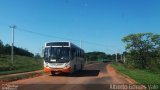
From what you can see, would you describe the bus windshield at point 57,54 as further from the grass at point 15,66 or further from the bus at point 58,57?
the grass at point 15,66

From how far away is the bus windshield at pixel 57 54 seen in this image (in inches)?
1202

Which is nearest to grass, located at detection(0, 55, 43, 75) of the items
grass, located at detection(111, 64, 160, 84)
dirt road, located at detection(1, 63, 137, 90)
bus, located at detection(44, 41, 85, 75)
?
bus, located at detection(44, 41, 85, 75)

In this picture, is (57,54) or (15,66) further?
(15,66)

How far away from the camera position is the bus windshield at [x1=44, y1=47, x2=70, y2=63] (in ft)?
100

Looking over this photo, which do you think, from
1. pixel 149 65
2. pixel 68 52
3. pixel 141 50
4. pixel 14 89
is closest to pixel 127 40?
pixel 141 50

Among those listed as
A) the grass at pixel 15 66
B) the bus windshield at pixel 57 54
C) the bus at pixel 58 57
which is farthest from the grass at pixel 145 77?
the grass at pixel 15 66

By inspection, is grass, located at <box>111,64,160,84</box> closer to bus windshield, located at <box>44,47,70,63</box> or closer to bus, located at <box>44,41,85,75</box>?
bus, located at <box>44,41,85,75</box>

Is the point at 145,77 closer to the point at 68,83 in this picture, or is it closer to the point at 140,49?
the point at 68,83

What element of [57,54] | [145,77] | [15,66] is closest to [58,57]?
[57,54]

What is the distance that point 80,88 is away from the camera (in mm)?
19188

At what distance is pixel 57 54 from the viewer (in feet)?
100

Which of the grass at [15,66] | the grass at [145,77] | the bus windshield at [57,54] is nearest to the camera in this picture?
the grass at [145,77]

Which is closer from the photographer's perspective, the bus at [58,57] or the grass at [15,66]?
the bus at [58,57]

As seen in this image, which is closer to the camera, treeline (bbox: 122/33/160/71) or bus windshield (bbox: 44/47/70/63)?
bus windshield (bbox: 44/47/70/63)
